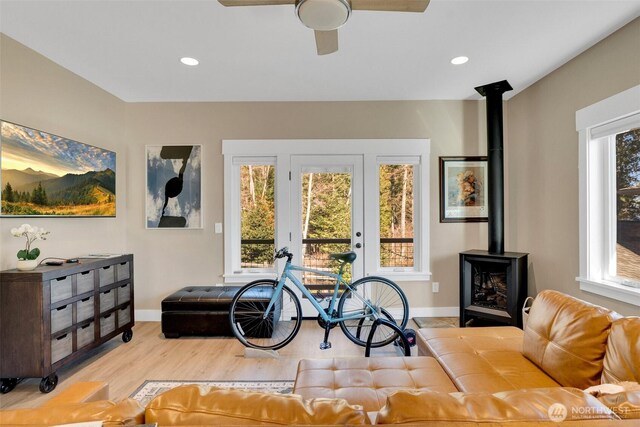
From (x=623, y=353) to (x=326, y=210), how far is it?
2.85 meters

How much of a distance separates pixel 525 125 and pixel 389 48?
1987mm

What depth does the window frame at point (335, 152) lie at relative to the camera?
3.71 meters

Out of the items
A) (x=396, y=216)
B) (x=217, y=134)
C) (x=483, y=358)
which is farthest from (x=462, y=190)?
(x=217, y=134)

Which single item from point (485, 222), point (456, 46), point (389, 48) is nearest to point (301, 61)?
point (389, 48)

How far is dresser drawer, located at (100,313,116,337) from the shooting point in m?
2.73

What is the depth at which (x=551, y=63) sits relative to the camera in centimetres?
281

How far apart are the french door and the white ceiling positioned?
0.87 metres

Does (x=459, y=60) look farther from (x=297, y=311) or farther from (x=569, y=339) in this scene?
(x=297, y=311)

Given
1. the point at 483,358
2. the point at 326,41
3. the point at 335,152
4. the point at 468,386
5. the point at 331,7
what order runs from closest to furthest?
1. the point at 468,386
2. the point at 331,7
3. the point at 483,358
4. the point at 326,41
5. the point at 335,152

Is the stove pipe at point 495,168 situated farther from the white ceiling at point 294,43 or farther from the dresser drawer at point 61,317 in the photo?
the dresser drawer at point 61,317

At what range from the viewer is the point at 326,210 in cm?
377

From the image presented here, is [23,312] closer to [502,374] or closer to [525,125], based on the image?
[502,374]

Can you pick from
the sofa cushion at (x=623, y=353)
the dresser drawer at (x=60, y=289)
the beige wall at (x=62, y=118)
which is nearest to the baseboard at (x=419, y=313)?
the beige wall at (x=62, y=118)

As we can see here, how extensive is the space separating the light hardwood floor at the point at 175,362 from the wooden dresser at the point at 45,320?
18 cm
